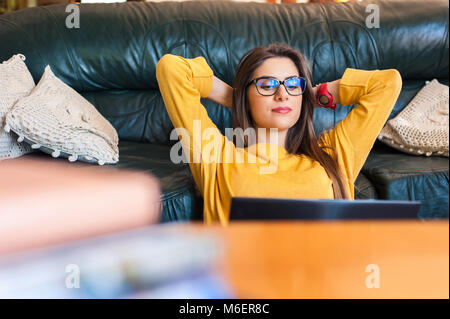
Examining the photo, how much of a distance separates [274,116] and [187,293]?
3.13 feet

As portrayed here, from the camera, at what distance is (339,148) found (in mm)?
1279

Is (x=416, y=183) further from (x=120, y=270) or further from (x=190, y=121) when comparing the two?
(x=120, y=270)

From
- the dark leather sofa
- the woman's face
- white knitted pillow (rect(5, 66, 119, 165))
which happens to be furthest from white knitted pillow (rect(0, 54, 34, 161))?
the woman's face

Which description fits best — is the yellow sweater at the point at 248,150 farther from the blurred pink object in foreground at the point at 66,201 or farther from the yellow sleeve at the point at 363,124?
the blurred pink object in foreground at the point at 66,201

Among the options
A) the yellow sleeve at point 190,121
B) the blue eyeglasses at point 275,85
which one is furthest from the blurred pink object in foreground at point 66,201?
the blue eyeglasses at point 275,85

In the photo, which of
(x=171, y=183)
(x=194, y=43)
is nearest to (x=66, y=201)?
(x=171, y=183)

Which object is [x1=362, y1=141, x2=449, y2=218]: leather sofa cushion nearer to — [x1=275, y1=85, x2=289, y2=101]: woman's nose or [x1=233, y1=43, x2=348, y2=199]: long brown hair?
[x1=233, y1=43, x2=348, y2=199]: long brown hair

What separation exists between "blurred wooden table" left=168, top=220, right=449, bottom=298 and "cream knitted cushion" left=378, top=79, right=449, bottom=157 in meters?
1.46

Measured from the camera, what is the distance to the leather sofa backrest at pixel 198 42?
6.15ft

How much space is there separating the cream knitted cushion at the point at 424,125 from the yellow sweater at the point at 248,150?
1.58 ft

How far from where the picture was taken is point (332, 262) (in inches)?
12.7

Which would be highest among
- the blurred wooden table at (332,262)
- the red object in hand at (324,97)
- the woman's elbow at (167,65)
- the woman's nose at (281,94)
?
the woman's elbow at (167,65)

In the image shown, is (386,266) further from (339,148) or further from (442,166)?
(442,166)
